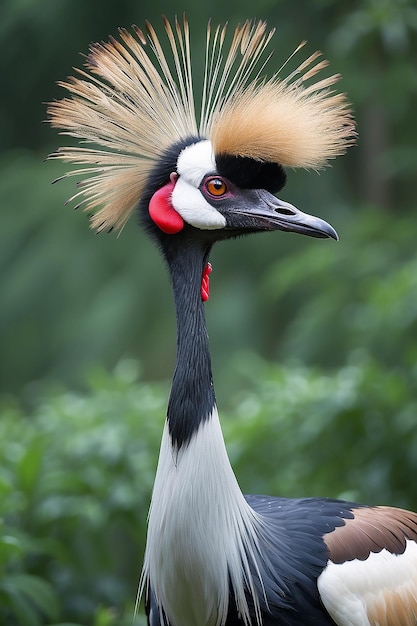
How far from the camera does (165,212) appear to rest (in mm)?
2646

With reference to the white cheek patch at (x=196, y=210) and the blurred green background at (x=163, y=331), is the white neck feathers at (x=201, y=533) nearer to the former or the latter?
the white cheek patch at (x=196, y=210)

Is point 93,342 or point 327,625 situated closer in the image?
point 327,625

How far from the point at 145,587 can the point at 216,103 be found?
130 cm

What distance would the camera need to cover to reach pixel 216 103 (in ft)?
9.02

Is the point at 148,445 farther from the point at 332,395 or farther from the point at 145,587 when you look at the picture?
the point at 145,587

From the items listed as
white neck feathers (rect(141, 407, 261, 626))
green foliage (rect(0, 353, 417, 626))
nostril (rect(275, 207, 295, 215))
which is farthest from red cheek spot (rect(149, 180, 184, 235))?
green foliage (rect(0, 353, 417, 626))

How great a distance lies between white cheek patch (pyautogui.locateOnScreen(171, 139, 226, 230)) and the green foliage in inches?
55.5

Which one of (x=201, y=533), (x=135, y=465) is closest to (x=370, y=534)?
(x=201, y=533)

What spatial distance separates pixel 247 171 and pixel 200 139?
0.16 metres

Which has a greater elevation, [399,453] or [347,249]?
[347,249]

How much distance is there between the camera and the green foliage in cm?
378

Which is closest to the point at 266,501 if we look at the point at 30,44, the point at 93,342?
Result: the point at 93,342

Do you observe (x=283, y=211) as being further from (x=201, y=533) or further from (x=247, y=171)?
(x=201, y=533)

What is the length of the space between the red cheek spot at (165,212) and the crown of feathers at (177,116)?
0.11m
